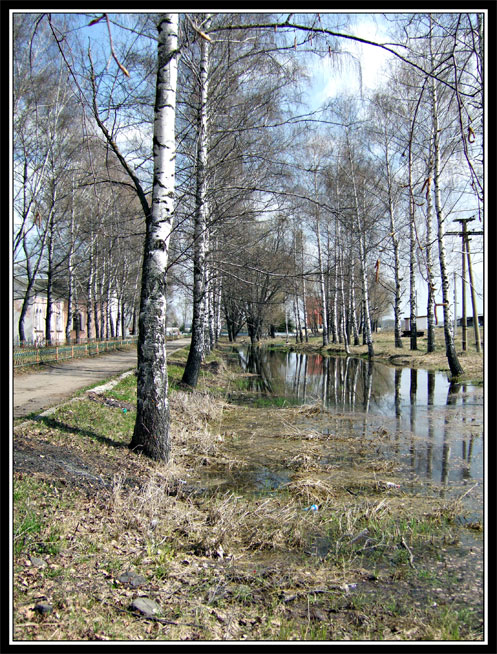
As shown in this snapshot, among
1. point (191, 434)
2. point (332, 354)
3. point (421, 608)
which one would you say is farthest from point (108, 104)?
point (332, 354)

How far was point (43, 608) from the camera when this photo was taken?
2812mm

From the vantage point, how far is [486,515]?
9.24 ft

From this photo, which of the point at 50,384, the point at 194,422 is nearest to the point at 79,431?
the point at 194,422

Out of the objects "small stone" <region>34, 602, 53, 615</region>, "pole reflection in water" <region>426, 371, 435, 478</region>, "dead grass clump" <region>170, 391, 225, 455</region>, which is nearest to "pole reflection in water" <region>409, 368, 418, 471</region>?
"pole reflection in water" <region>426, 371, 435, 478</region>

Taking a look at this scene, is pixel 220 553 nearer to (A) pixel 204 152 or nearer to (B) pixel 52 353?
(A) pixel 204 152

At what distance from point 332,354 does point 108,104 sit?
1061 inches

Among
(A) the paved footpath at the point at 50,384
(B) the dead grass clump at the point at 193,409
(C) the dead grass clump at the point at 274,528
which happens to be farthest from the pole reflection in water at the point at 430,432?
(A) the paved footpath at the point at 50,384

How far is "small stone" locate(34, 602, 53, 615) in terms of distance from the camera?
279 centimetres

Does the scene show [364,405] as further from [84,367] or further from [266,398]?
[84,367]

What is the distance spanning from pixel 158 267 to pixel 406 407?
8.23 meters

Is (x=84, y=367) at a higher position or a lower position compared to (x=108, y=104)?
lower

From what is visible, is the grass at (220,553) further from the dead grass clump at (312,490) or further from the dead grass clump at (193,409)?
the dead grass clump at (193,409)

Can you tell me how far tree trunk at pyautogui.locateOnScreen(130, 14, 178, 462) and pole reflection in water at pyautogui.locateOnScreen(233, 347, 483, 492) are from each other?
147 inches

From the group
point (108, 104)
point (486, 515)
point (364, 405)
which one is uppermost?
point (108, 104)
